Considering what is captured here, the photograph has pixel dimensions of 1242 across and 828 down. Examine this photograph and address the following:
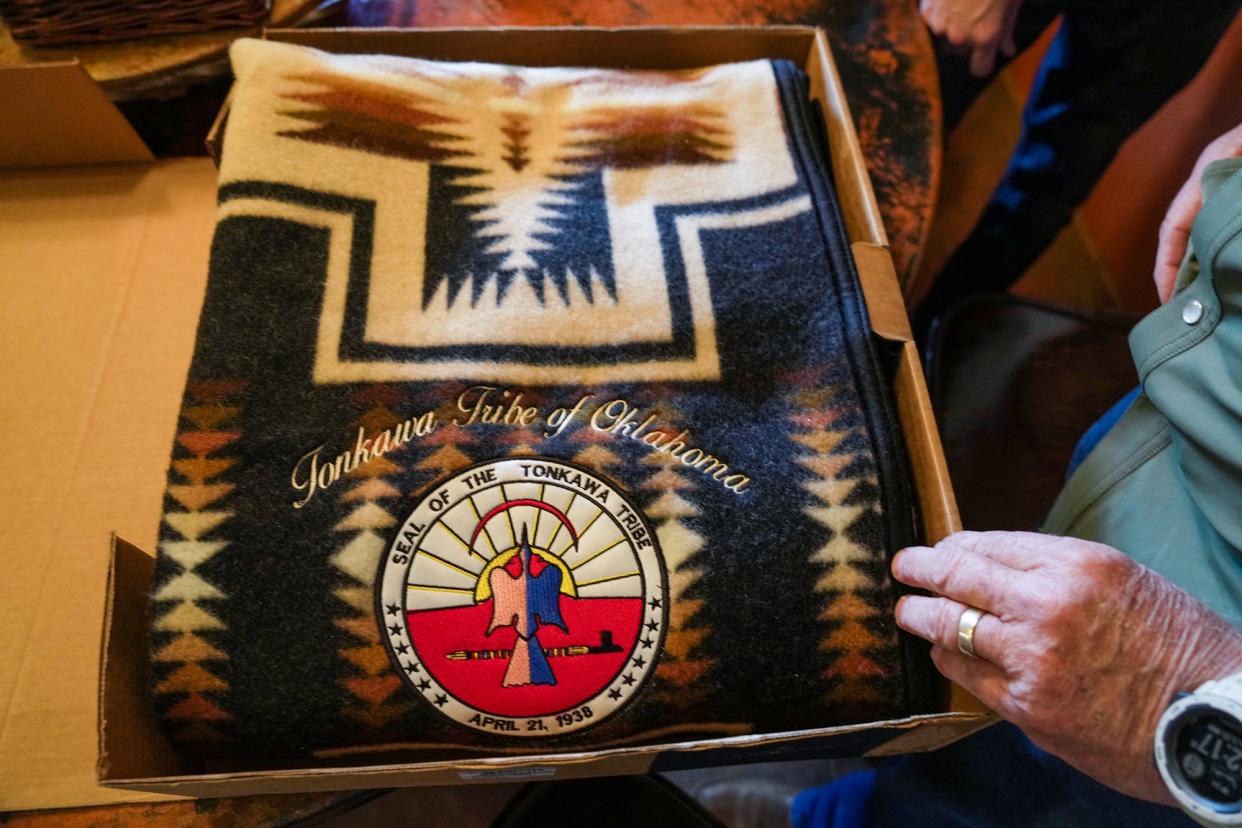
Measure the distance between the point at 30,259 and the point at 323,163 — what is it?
1.16ft

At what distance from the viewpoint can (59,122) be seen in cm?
78

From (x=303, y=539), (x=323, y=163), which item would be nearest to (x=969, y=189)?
(x=323, y=163)

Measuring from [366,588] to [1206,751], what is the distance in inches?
19.1

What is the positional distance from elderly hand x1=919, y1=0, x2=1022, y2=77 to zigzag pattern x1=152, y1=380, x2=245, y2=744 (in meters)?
0.75

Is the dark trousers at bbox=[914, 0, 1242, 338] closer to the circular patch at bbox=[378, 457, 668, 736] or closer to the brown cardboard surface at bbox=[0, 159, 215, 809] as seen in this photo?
the circular patch at bbox=[378, 457, 668, 736]

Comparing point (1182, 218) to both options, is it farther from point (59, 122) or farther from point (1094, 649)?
point (59, 122)

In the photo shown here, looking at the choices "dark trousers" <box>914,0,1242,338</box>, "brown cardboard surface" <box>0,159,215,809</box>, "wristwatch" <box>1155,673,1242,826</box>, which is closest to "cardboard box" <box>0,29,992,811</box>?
"brown cardboard surface" <box>0,159,215,809</box>

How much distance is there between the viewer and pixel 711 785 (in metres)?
0.97

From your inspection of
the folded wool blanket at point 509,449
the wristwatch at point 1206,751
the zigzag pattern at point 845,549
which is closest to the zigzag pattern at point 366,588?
the folded wool blanket at point 509,449

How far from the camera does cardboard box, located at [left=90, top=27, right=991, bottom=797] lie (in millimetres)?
480

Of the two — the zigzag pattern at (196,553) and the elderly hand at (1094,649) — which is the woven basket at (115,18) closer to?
the zigzag pattern at (196,553)

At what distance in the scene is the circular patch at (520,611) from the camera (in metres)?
0.54

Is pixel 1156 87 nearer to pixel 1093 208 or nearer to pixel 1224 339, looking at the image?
pixel 1224 339

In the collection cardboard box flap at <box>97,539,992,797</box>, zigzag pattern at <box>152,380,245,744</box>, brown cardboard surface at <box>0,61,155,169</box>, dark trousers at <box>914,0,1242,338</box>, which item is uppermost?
dark trousers at <box>914,0,1242,338</box>
